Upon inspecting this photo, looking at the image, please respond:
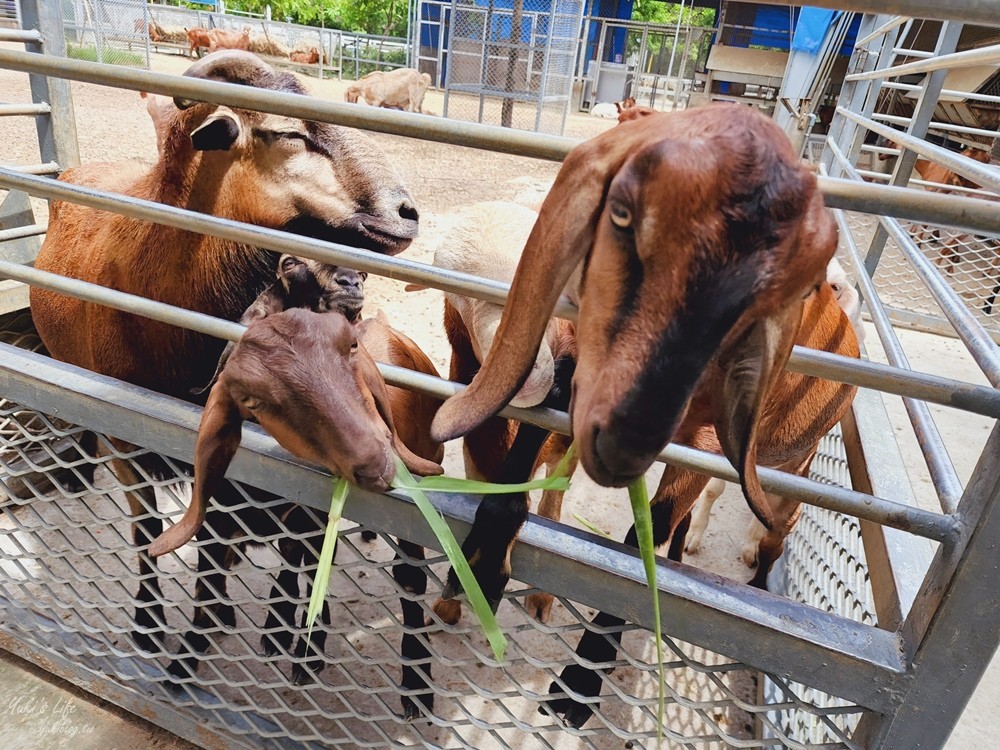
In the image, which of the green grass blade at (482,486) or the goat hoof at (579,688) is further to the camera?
the goat hoof at (579,688)

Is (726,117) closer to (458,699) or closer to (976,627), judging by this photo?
(976,627)

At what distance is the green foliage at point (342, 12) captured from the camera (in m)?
32.1

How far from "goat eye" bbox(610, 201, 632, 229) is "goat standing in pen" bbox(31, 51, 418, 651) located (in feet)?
4.27

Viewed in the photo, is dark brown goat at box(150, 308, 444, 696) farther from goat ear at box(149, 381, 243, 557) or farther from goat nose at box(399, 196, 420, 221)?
goat nose at box(399, 196, 420, 221)

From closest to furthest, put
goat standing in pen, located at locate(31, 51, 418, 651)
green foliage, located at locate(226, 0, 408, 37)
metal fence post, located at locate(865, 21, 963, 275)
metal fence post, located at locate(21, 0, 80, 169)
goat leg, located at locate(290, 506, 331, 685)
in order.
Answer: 1. goat standing in pen, located at locate(31, 51, 418, 651)
2. goat leg, located at locate(290, 506, 331, 685)
3. metal fence post, located at locate(21, 0, 80, 169)
4. metal fence post, located at locate(865, 21, 963, 275)
5. green foliage, located at locate(226, 0, 408, 37)

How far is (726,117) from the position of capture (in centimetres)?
85

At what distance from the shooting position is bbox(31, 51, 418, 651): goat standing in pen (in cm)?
202

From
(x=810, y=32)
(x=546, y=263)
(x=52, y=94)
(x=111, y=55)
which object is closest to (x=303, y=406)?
(x=546, y=263)

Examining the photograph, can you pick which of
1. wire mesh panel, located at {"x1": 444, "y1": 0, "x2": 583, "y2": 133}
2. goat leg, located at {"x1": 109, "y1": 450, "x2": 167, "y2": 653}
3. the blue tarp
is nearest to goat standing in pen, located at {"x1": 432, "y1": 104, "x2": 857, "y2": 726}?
goat leg, located at {"x1": 109, "y1": 450, "x2": 167, "y2": 653}

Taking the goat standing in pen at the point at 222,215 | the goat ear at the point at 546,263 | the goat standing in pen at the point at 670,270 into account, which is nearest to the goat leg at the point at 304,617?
the goat standing in pen at the point at 222,215

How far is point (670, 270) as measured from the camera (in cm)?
83

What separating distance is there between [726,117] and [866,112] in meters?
5.63

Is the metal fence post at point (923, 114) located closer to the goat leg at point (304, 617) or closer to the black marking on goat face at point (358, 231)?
the black marking on goat face at point (358, 231)

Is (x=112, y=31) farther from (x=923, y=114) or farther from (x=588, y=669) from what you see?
(x=588, y=669)
